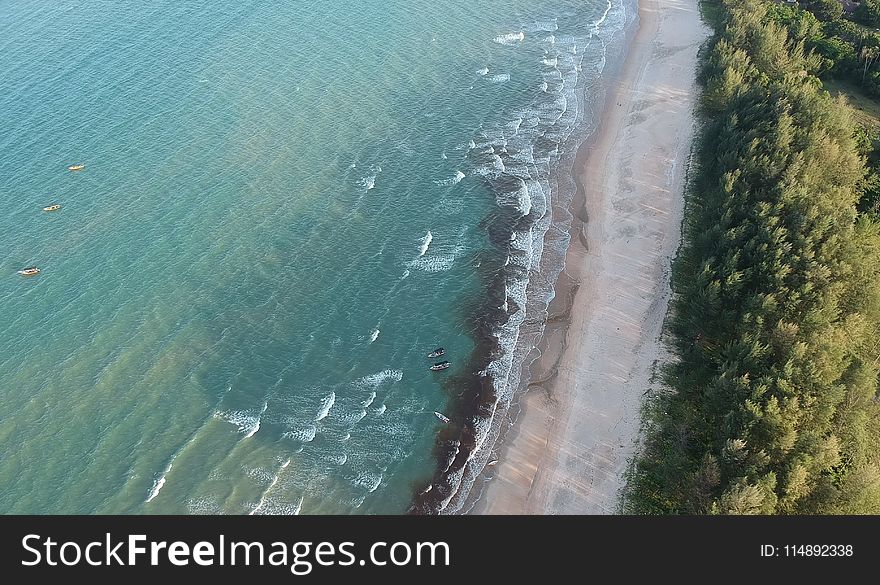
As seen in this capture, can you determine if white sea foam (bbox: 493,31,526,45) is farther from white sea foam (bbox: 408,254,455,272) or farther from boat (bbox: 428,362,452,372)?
boat (bbox: 428,362,452,372)

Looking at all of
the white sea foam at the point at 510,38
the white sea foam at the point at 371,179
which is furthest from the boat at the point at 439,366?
the white sea foam at the point at 510,38

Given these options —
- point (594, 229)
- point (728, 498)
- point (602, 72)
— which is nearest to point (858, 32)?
point (602, 72)

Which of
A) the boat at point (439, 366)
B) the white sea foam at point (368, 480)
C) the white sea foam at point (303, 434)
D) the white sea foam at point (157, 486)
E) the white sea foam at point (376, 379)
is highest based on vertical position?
the boat at point (439, 366)

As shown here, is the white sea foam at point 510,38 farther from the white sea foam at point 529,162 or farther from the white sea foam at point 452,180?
the white sea foam at point 452,180

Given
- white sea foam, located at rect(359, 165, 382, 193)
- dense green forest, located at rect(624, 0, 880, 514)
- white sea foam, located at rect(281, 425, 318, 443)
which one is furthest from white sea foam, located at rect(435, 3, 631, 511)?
dense green forest, located at rect(624, 0, 880, 514)
